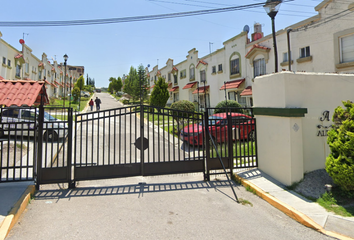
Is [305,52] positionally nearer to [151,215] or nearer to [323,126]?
[323,126]

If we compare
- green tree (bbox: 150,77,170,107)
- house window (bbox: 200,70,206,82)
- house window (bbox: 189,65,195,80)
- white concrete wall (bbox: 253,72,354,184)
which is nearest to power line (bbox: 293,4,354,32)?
white concrete wall (bbox: 253,72,354,184)

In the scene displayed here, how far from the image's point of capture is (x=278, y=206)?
16.1ft

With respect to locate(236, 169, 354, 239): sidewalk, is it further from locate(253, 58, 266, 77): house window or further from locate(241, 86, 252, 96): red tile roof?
locate(253, 58, 266, 77): house window

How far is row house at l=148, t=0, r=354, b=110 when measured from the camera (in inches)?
530

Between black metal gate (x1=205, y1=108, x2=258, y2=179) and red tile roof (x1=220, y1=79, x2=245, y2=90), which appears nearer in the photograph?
black metal gate (x1=205, y1=108, x2=258, y2=179)

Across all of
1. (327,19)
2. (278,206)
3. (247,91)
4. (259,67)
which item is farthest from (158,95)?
(278,206)

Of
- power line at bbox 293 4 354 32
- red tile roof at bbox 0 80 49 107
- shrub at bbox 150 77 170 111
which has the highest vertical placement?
power line at bbox 293 4 354 32

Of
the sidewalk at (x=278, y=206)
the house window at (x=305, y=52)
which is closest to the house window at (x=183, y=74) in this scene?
the house window at (x=305, y=52)

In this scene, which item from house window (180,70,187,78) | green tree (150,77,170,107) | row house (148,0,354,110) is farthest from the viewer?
house window (180,70,187,78)

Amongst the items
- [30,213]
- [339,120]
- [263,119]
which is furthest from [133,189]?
[339,120]

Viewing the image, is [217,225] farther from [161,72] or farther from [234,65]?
[161,72]

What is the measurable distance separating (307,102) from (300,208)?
110 inches

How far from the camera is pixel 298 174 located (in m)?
5.76

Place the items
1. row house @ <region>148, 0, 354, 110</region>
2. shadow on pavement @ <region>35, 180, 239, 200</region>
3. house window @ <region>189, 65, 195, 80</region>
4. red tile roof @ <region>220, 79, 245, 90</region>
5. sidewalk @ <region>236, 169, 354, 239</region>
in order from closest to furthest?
sidewalk @ <region>236, 169, 354, 239</region> → shadow on pavement @ <region>35, 180, 239, 200</region> → row house @ <region>148, 0, 354, 110</region> → red tile roof @ <region>220, 79, 245, 90</region> → house window @ <region>189, 65, 195, 80</region>
